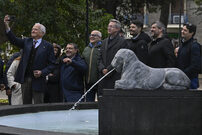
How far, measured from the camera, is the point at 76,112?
32.3 ft

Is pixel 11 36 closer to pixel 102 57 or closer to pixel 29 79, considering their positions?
pixel 29 79

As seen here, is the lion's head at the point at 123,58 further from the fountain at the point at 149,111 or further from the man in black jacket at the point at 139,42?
the man in black jacket at the point at 139,42

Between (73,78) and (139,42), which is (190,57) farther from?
(73,78)

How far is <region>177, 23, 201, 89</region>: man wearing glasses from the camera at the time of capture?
10156 mm

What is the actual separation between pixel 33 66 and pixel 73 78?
4.42ft

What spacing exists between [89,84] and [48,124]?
3188 mm

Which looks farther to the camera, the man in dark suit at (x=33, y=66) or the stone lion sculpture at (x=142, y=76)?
the man in dark suit at (x=33, y=66)

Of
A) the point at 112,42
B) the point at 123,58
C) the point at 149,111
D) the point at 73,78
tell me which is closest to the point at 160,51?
the point at 112,42

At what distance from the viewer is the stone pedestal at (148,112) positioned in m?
7.41

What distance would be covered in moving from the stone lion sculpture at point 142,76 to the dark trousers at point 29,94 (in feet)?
10.3

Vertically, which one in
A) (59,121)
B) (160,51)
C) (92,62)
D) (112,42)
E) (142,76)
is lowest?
(59,121)

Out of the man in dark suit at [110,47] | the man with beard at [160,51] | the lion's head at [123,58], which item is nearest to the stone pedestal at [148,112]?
the lion's head at [123,58]

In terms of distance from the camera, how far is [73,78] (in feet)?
38.8

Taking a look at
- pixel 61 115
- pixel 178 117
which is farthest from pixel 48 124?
pixel 178 117
